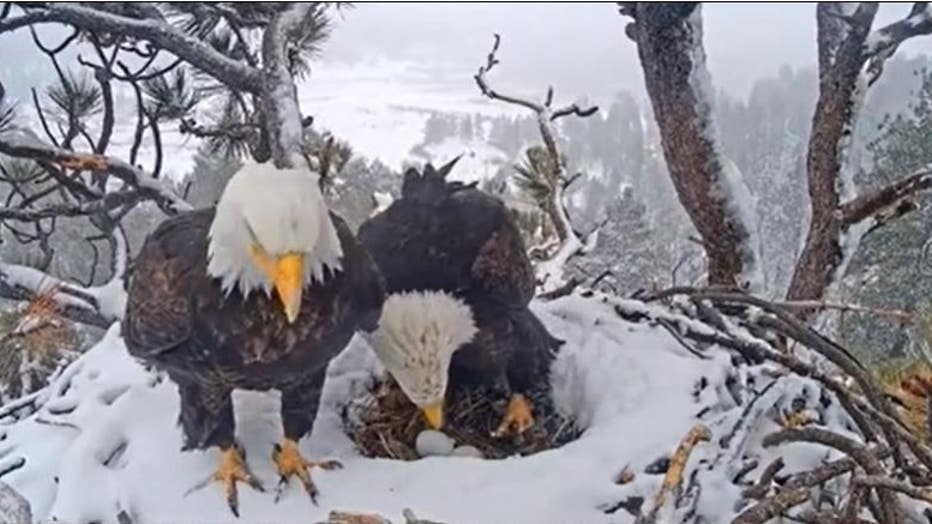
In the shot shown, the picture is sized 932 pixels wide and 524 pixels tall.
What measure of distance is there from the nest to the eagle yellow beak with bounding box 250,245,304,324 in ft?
1.07

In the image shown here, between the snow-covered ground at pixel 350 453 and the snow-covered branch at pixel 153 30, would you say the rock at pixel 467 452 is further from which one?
the snow-covered branch at pixel 153 30

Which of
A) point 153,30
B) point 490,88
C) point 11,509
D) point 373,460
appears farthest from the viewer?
point 490,88

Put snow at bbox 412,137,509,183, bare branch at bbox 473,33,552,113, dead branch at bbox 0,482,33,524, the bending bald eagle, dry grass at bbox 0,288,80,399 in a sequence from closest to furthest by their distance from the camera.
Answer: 1. dead branch at bbox 0,482,33,524
2. the bending bald eagle
3. snow at bbox 412,137,509,183
4. dry grass at bbox 0,288,80,399
5. bare branch at bbox 473,33,552,113

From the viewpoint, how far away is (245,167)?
1017 mm

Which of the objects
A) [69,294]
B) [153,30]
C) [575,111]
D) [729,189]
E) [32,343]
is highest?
[153,30]

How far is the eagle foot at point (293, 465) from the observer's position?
1.05 metres

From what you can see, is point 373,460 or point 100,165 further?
point 100,165

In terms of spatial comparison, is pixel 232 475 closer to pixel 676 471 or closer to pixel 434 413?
pixel 434 413

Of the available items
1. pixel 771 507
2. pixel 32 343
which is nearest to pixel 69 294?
pixel 32 343

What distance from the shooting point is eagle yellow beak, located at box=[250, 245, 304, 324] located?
0.91 meters

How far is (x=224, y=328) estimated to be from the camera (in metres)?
1.00

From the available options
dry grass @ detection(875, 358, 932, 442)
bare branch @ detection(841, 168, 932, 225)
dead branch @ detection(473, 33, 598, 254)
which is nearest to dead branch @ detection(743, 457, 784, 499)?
dry grass @ detection(875, 358, 932, 442)

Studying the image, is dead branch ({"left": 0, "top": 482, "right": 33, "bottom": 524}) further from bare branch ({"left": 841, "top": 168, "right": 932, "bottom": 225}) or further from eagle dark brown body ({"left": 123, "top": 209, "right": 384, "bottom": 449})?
bare branch ({"left": 841, "top": 168, "right": 932, "bottom": 225})

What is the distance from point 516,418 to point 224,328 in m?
0.43
